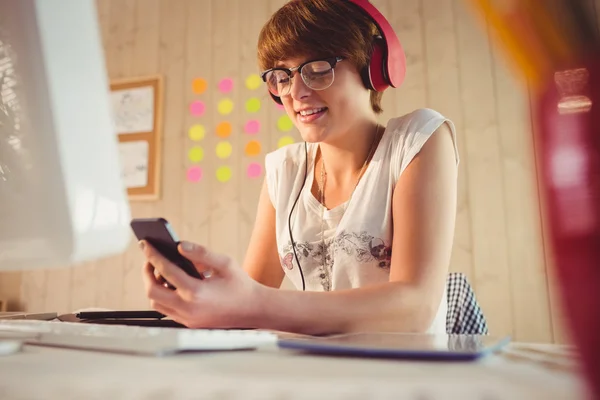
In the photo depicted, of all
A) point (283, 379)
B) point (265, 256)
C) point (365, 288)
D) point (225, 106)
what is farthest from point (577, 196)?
point (225, 106)

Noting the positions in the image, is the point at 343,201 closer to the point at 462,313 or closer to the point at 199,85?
the point at 462,313

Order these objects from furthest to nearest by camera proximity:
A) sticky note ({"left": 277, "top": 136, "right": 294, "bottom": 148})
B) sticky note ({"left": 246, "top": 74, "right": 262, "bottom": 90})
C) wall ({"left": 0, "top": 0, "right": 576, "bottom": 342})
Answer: sticky note ({"left": 246, "top": 74, "right": 262, "bottom": 90})
sticky note ({"left": 277, "top": 136, "right": 294, "bottom": 148})
wall ({"left": 0, "top": 0, "right": 576, "bottom": 342})

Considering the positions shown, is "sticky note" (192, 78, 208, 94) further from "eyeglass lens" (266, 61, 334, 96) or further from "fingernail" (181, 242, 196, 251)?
"fingernail" (181, 242, 196, 251)

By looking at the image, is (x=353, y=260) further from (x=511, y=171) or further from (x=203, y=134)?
(x=203, y=134)

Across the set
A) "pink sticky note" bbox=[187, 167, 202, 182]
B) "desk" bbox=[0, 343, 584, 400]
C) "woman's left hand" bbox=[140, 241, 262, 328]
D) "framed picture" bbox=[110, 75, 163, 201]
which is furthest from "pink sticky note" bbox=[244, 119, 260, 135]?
"desk" bbox=[0, 343, 584, 400]

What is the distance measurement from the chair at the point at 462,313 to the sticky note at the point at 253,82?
1.55m

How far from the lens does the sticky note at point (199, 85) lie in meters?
2.73

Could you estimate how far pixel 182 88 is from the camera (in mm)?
2789

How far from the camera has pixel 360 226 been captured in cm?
110

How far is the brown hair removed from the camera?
108 cm

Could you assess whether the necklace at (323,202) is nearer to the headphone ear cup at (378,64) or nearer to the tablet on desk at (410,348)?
the headphone ear cup at (378,64)

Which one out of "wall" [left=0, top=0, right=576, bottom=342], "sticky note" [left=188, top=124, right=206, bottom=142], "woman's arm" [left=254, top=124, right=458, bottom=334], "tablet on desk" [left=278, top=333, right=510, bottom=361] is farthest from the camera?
"sticky note" [left=188, top=124, right=206, bottom=142]

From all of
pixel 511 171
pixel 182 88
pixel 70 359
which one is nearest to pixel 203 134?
pixel 182 88

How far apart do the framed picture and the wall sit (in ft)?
0.18
